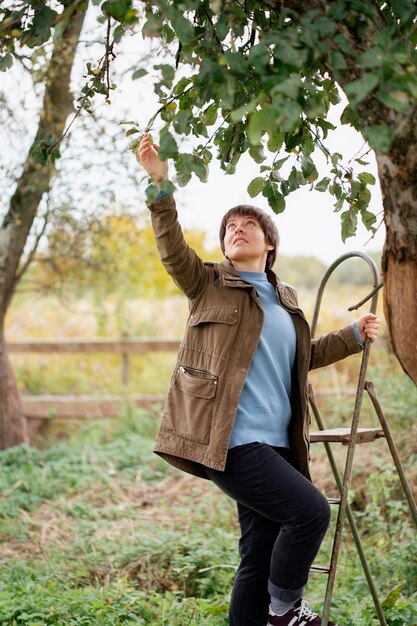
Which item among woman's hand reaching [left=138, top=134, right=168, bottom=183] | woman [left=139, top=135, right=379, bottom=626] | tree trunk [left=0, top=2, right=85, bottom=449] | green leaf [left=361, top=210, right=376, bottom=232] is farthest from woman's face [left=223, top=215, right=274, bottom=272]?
tree trunk [left=0, top=2, right=85, bottom=449]

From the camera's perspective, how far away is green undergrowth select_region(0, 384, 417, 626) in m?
3.61

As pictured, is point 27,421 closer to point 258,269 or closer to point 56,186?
point 56,186

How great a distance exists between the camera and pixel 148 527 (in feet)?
17.4

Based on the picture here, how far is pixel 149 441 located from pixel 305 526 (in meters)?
5.08

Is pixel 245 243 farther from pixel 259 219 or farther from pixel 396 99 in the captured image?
pixel 396 99

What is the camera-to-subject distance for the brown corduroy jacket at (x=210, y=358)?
2.86 metres

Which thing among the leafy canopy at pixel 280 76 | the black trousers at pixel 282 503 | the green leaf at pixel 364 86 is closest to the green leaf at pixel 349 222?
the leafy canopy at pixel 280 76

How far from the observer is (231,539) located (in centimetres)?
473

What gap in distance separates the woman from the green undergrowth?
725mm

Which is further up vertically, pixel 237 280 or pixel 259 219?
pixel 259 219

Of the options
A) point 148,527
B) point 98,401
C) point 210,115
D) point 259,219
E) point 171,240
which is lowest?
point 148,527

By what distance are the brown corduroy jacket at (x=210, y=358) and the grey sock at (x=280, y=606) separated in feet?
→ 1.63

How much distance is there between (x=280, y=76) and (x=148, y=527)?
397cm

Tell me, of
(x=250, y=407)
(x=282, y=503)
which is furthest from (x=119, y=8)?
(x=282, y=503)
